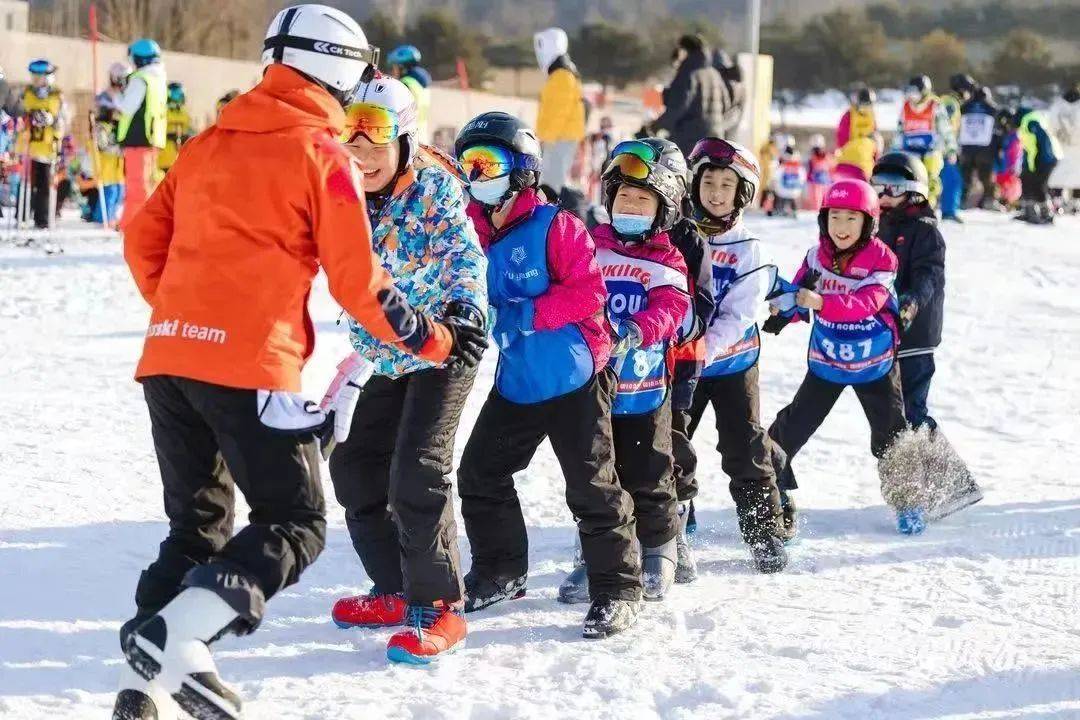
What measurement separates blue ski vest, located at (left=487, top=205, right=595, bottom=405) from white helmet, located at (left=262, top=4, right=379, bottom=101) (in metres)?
0.92

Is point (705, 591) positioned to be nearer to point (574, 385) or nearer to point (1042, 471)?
point (574, 385)

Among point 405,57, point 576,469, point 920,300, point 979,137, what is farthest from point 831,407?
point 979,137

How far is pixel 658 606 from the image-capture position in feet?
14.9

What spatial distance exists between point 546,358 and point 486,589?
881 mm

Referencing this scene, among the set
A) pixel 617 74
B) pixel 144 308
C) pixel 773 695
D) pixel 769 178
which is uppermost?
A: pixel 617 74

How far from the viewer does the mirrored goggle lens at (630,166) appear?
436 cm

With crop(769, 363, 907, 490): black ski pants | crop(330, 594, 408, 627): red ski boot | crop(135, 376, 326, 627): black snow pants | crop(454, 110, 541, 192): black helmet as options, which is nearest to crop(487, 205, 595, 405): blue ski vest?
crop(454, 110, 541, 192): black helmet

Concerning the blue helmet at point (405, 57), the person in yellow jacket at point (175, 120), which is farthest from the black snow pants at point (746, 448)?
the person in yellow jacket at point (175, 120)

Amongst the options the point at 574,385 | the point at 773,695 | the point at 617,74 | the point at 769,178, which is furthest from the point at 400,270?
the point at 617,74

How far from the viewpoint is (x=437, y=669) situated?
384 centimetres

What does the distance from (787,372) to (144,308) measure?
15.6 feet

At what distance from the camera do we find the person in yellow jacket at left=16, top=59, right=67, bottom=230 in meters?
14.3

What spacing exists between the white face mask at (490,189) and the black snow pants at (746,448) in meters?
1.40

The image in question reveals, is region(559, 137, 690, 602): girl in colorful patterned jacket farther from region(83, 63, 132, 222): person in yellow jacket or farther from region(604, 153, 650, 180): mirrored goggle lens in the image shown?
region(83, 63, 132, 222): person in yellow jacket
